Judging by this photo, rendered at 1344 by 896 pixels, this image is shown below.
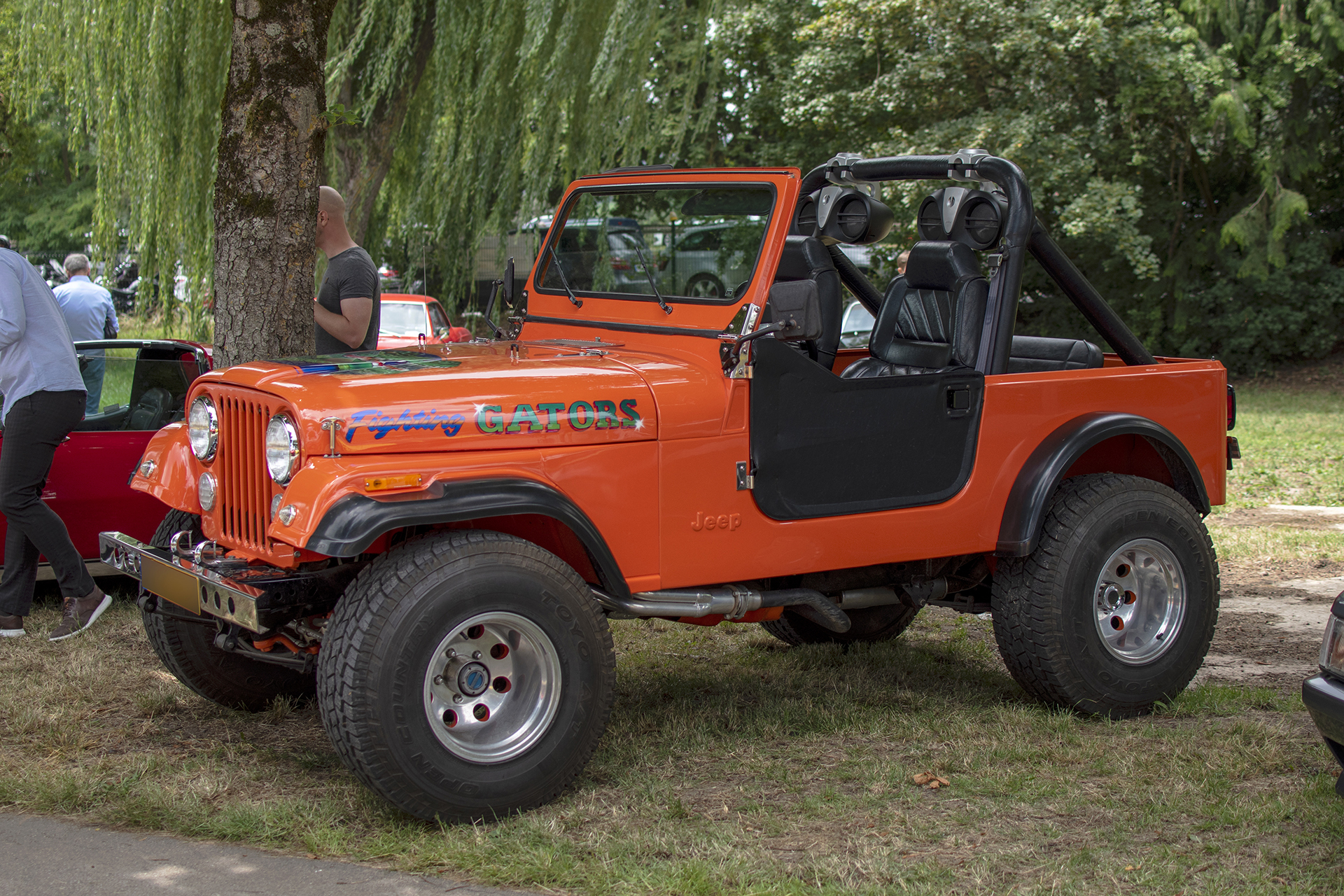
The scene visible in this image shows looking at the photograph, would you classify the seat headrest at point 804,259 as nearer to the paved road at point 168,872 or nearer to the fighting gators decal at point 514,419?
the fighting gators decal at point 514,419

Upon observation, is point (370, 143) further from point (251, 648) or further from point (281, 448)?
point (281, 448)

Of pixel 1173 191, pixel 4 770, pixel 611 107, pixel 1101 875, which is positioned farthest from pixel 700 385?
pixel 1173 191

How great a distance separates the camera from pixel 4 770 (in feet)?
13.9

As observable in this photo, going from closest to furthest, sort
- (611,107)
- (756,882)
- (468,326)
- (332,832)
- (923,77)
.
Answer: (756,882), (332,832), (611,107), (468,326), (923,77)

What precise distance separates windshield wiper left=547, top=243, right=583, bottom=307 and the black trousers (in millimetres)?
2323

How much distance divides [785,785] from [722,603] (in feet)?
2.13

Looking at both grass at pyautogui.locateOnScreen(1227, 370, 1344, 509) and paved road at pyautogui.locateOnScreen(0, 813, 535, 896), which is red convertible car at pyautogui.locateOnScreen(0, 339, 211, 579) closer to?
paved road at pyautogui.locateOnScreen(0, 813, 535, 896)

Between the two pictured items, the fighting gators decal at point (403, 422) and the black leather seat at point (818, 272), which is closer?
the fighting gators decal at point (403, 422)

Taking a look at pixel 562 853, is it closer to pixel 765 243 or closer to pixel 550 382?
pixel 550 382

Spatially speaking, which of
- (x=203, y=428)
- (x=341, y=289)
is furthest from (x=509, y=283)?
(x=203, y=428)

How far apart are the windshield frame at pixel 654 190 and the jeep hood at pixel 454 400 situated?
0.47m

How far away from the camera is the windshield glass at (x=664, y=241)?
4648 millimetres

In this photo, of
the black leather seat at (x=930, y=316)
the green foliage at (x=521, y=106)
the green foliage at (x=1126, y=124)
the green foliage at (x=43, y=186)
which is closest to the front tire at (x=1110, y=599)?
the black leather seat at (x=930, y=316)

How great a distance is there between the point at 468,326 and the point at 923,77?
23.7ft
